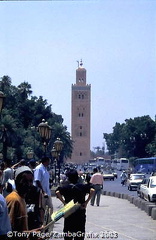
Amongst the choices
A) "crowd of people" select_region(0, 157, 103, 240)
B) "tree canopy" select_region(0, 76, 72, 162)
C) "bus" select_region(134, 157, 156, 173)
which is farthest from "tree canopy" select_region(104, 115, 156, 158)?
"crowd of people" select_region(0, 157, 103, 240)

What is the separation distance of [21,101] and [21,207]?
95185 millimetres

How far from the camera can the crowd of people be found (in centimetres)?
627

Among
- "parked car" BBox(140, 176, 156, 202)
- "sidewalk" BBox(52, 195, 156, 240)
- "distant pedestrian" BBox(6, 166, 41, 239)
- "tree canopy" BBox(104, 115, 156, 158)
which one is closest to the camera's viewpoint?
"distant pedestrian" BBox(6, 166, 41, 239)

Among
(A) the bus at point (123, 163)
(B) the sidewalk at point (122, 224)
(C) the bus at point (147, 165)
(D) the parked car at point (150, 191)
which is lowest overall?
(B) the sidewalk at point (122, 224)

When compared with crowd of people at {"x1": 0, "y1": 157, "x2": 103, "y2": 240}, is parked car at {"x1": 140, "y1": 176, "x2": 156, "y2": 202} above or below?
above

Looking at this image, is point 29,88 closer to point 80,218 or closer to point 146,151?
point 146,151

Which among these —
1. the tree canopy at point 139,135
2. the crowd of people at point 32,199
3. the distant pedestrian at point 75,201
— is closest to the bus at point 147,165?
the tree canopy at point 139,135

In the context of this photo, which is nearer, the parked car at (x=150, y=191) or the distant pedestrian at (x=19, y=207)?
the distant pedestrian at (x=19, y=207)

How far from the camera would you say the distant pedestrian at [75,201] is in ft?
30.6

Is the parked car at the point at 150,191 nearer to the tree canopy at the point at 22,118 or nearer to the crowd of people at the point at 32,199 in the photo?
the crowd of people at the point at 32,199

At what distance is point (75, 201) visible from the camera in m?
9.41

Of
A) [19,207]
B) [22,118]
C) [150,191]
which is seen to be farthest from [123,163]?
[19,207]

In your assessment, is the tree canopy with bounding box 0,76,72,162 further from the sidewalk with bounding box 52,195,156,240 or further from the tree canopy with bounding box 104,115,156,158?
the sidewalk with bounding box 52,195,156,240

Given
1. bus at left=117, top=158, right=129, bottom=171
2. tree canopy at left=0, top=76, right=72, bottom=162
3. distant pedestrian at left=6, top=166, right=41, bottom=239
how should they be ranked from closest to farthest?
distant pedestrian at left=6, top=166, right=41, bottom=239 → tree canopy at left=0, top=76, right=72, bottom=162 → bus at left=117, top=158, right=129, bottom=171
